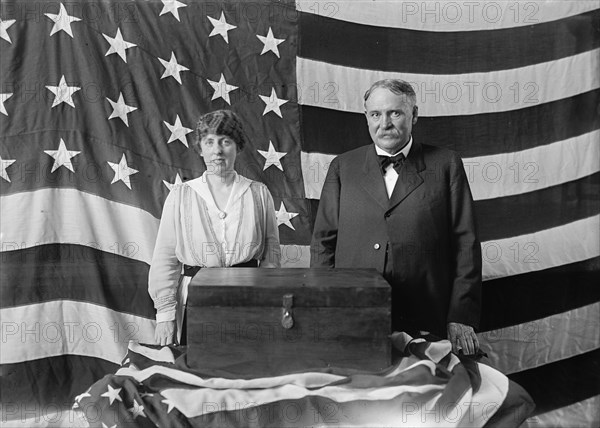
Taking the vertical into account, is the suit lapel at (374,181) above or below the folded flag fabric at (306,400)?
above

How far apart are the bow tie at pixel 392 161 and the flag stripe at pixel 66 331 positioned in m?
1.52

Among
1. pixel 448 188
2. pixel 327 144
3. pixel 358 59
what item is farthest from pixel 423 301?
pixel 358 59

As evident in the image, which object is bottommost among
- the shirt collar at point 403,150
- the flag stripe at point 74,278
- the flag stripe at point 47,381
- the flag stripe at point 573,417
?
the flag stripe at point 573,417

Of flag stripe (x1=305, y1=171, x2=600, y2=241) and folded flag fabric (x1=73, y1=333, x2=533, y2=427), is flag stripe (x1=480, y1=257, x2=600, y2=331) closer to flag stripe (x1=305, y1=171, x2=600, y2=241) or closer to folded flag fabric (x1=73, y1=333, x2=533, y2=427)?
flag stripe (x1=305, y1=171, x2=600, y2=241)

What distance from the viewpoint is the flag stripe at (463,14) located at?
10.2 feet

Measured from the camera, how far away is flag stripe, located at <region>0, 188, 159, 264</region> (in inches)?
110

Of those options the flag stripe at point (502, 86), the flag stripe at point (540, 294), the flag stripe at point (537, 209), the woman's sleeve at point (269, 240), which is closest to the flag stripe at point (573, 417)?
the flag stripe at point (540, 294)

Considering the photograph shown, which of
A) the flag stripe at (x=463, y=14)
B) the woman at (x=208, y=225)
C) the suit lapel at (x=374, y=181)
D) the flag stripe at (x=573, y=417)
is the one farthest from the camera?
the flag stripe at (x=573, y=417)

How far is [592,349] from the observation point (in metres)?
3.25

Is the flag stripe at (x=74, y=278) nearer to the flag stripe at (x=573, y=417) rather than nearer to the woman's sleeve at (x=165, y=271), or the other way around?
the woman's sleeve at (x=165, y=271)

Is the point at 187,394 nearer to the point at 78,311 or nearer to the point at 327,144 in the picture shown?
the point at 78,311

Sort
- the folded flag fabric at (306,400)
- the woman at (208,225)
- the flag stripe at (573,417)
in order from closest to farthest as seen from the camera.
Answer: the folded flag fabric at (306,400) → the woman at (208,225) → the flag stripe at (573,417)

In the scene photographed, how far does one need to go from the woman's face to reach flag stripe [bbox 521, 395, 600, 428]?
221 centimetres

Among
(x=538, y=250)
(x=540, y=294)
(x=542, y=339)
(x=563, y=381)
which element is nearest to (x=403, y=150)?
(x=538, y=250)
